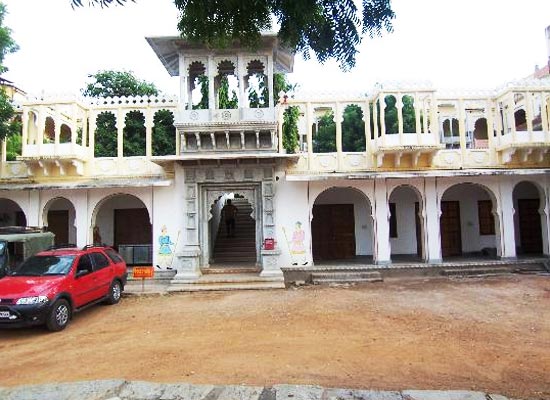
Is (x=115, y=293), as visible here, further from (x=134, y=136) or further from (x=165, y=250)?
(x=134, y=136)

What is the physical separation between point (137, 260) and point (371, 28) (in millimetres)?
15077

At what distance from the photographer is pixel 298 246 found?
48.1 ft

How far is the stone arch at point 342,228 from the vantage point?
17531 millimetres

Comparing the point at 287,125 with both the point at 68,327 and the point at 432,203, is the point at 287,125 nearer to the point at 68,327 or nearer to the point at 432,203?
the point at 432,203

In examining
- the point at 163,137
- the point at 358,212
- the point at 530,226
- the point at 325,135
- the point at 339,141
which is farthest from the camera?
the point at 325,135

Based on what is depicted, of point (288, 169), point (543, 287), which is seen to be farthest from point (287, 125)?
point (543, 287)

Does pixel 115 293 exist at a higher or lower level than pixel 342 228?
lower

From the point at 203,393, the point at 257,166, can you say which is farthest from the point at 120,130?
the point at 203,393

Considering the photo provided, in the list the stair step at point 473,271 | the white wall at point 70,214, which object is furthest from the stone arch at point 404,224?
the white wall at point 70,214

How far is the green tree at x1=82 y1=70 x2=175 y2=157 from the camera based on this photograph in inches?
863

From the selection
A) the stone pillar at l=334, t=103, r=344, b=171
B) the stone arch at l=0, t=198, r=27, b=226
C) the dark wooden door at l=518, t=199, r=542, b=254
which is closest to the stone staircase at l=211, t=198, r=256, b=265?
the stone pillar at l=334, t=103, r=344, b=171

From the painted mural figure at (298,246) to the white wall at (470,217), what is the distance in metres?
7.37

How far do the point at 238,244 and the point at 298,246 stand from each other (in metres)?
3.63

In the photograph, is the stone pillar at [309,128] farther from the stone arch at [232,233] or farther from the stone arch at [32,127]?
the stone arch at [32,127]
